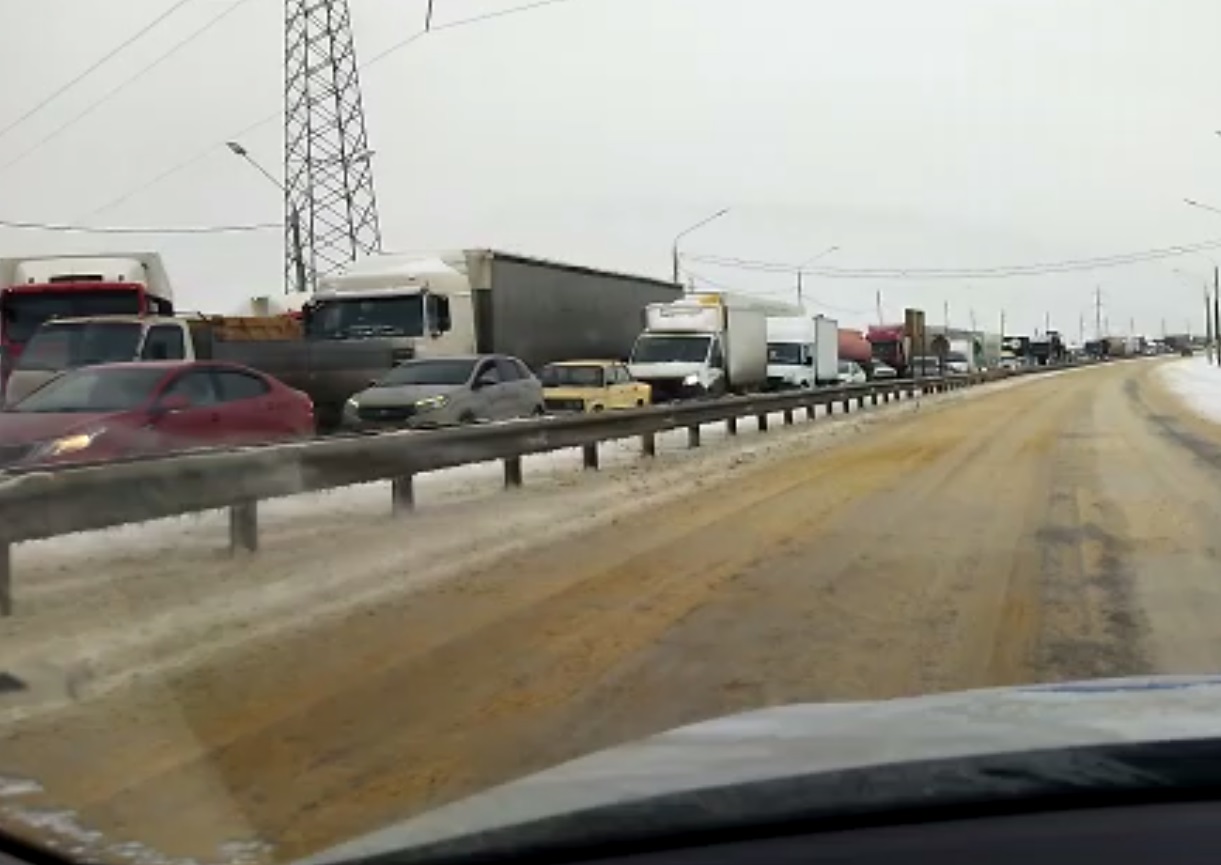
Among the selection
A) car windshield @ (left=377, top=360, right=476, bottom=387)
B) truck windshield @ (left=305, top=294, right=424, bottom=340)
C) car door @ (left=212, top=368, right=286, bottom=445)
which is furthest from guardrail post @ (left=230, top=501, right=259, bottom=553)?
truck windshield @ (left=305, top=294, right=424, bottom=340)

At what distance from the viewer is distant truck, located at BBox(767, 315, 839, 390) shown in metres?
43.4

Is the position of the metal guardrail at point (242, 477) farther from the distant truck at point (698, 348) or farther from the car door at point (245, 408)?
the distant truck at point (698, 348)

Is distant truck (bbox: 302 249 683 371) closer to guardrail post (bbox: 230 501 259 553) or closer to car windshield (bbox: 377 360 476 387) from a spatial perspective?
car windshield (bbox: 377 360 476 387)

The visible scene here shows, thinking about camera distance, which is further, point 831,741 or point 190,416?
point 190,416

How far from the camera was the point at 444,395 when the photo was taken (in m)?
20.2

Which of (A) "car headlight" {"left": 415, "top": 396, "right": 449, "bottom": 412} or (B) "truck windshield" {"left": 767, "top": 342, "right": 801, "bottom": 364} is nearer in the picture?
(A) "car headlight" {"left": 415, "top": 396, "right": 449, "bottom": 412}

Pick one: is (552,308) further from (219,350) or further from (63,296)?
(63,296)

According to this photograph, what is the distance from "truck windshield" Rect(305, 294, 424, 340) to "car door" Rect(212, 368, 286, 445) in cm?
1027

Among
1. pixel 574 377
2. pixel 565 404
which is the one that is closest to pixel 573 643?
pixel 565 404

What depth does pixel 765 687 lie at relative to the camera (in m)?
6.24

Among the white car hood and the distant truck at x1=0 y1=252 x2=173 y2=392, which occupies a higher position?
the distant truck at x1=0 y1=252 x2=173 y2=392

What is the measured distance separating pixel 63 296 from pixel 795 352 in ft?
87.4

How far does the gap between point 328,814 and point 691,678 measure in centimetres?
232

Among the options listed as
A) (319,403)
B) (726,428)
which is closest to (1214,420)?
(726,428)
